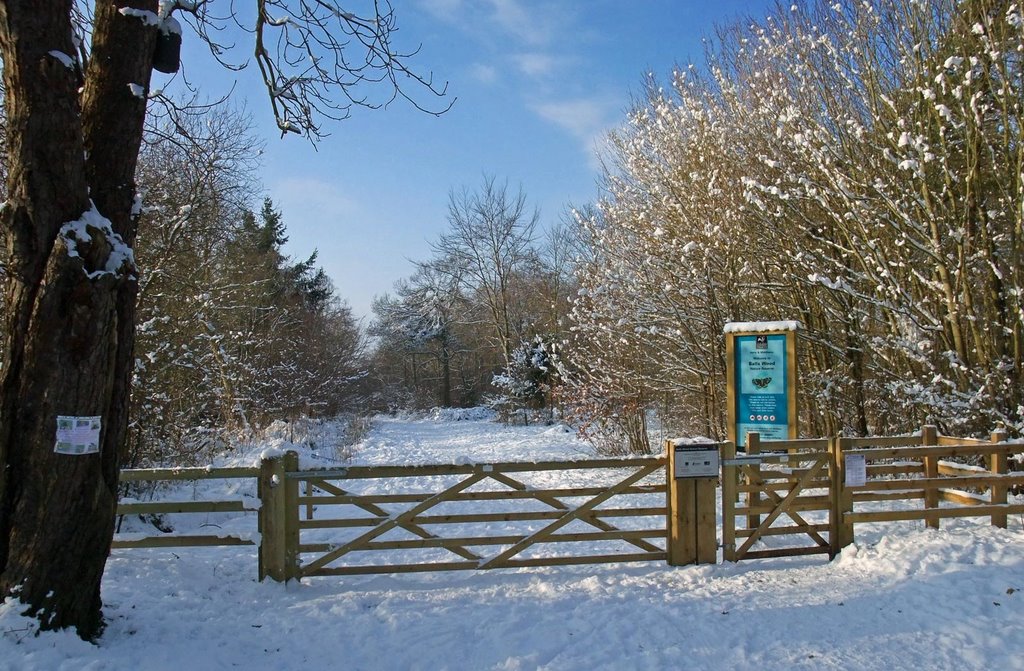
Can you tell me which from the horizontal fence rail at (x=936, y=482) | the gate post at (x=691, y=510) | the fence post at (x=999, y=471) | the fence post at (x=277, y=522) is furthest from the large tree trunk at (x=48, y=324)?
the fence post at (x=999, y=471)

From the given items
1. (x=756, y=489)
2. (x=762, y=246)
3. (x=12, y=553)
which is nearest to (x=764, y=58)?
(x=762, y=246)

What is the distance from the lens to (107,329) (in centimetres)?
433

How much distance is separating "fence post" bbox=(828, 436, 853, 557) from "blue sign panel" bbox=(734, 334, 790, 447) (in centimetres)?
230

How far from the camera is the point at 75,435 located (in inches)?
165

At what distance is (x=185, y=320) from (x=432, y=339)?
35.4m

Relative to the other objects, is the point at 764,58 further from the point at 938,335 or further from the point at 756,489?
the point at 756,489

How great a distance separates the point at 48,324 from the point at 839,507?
6.52 meters

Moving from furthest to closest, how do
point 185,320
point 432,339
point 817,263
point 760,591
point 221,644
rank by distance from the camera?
1. point 432,339
2. point 185,320
3. point 817,263
4. point 760,591
5. point 221,644

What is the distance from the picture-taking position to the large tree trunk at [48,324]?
163 inches

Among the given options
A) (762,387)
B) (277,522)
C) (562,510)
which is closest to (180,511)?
(277,522)

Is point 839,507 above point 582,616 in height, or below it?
above

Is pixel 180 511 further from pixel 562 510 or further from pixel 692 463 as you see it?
pixel 692 463

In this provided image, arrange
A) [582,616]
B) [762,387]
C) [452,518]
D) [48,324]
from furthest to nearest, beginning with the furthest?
[762,387] → [452,518] → [582,616] → [48,324]

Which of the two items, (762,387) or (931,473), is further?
(762,387)
